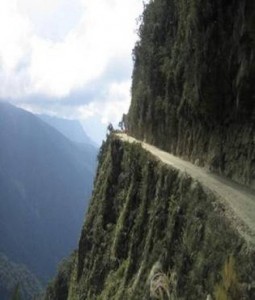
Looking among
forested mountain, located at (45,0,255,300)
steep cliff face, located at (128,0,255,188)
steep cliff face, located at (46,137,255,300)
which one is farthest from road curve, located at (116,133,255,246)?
steep cliff face, located at (128,0,255,188)

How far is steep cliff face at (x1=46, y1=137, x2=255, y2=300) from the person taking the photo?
1778 centimetres

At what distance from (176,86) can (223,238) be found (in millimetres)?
19196

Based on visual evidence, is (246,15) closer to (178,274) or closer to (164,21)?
(178,274)

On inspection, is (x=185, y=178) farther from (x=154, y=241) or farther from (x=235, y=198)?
(x=235, y=198)

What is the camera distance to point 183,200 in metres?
24.5

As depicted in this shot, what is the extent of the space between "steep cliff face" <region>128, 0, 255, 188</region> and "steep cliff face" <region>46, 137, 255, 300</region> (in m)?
3.15

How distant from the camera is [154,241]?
26.6 meters

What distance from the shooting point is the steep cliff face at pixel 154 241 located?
17.8 m

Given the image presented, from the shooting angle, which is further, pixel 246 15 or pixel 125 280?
pixel 125 280

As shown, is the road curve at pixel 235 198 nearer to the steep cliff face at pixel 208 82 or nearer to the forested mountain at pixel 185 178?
the forested mountain at pixel 185 178

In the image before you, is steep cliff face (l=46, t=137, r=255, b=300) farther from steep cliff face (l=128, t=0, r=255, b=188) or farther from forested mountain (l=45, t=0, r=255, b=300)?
steep cliff face (l=128, t=0, r=255, b=188)

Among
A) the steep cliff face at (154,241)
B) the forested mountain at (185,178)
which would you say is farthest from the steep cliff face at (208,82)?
the steep cliff face at (154,241)

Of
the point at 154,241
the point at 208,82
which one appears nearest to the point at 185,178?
the point at 154,241

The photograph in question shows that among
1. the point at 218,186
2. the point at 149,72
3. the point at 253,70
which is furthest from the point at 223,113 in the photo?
the point at 149,72
